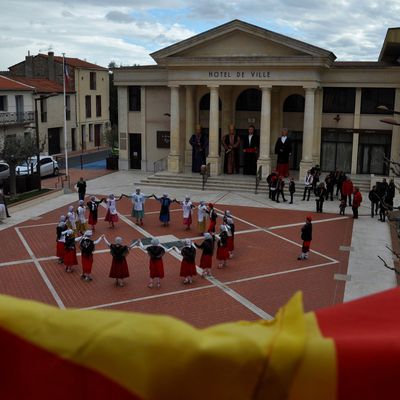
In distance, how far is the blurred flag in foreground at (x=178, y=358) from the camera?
203 centimetres

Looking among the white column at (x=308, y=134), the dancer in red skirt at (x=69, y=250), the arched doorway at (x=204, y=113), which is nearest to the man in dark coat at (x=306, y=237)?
the dancer in red skirt at (x=69, y=250)

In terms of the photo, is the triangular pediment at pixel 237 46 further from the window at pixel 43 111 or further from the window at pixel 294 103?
the window at pixel 43 111

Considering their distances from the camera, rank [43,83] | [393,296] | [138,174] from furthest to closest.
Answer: [43,83] < [138,174] < [393,296]

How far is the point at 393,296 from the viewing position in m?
3.32

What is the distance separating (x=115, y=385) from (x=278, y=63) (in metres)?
30.5

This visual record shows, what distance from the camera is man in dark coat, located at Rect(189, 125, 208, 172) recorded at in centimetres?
3422

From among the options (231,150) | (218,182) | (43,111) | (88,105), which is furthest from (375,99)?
(88,105)

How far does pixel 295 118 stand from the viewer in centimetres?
3512

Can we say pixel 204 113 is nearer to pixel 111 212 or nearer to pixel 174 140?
pixel 174 140

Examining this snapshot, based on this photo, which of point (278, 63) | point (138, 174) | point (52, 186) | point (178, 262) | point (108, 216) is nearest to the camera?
point (178, 262)

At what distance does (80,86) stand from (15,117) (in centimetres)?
1408

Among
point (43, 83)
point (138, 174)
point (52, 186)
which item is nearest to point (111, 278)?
point (52, 186)

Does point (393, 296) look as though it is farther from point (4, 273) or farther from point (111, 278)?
point (4, 273)

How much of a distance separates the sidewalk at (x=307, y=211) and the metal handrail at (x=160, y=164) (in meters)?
0.93
